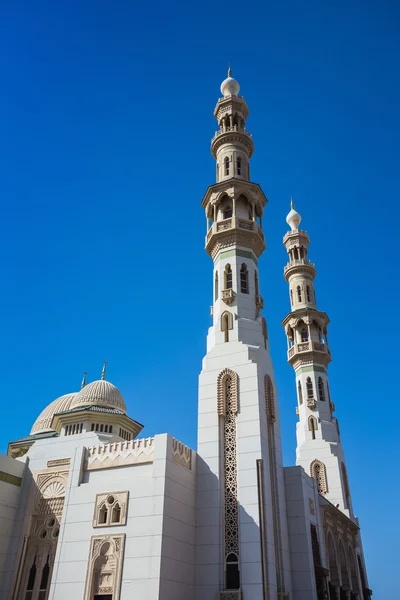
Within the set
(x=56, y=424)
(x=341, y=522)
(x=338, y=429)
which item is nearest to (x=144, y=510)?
(x=56, y=424)

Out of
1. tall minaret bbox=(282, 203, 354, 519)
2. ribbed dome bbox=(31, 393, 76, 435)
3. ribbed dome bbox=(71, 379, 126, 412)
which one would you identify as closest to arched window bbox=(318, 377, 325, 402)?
tall minaret bbox=(282, 203, 354, 519)

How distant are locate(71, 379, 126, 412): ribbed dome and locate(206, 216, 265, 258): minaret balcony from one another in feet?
39.0

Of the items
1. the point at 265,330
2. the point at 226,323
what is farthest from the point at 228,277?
the point at 265,330

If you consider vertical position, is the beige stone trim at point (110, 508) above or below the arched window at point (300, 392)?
below

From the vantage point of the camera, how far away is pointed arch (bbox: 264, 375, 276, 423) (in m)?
24.9

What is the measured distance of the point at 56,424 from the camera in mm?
33125

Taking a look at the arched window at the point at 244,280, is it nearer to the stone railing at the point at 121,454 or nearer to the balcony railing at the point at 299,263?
the stone railing at the point at 121,454

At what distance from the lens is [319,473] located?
36.1 metres

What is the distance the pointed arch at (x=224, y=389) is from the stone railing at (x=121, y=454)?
3.93 m

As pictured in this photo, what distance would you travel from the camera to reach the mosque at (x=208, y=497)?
66.2ft

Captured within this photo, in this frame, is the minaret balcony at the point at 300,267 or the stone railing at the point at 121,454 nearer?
the stone railing at the point at 121,454

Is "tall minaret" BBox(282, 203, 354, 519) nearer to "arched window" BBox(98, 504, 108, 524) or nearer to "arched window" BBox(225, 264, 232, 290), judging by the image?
"arched window" BBox(225, 264, 232, 290)

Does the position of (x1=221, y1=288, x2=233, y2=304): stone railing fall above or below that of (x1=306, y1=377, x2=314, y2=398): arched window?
below

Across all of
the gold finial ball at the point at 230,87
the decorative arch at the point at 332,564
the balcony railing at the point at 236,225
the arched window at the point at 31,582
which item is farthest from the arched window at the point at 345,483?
the gold finial ball at the point at 230,87
